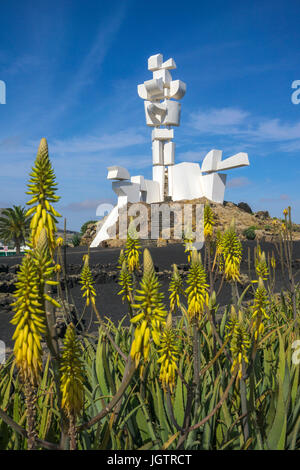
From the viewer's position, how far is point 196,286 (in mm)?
1952

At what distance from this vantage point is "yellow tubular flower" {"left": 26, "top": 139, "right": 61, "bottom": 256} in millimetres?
1300

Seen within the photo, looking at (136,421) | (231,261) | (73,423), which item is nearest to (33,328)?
(73,423)

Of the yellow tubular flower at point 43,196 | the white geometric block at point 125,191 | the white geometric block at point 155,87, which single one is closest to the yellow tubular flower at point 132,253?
the yellow tubular flower at point 43,196

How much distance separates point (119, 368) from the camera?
9.43 ft

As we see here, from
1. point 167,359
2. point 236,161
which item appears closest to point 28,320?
point 167,359

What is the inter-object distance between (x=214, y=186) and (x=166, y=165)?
A: 5033 millimetres

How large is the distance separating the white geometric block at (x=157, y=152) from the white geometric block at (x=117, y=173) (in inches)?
151

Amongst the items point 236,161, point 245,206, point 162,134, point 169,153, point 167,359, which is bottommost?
point 167,359

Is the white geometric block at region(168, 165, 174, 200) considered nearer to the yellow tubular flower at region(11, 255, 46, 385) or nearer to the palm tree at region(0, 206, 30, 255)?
the palm tree at region(0, 206, 30, 255)

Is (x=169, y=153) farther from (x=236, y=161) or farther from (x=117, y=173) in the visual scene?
(x=236, y=161)

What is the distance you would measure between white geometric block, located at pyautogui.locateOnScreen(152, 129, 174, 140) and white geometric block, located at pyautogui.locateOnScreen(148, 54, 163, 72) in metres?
6.52

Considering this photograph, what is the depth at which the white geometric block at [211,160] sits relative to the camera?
31.3m

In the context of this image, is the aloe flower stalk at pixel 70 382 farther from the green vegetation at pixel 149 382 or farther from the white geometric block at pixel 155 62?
the white geometric block at pixel 155 62
